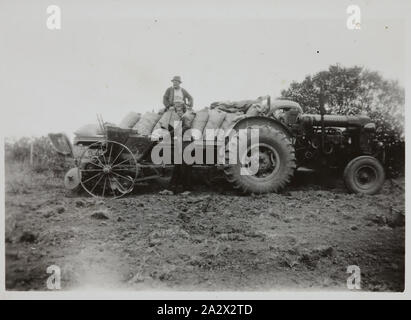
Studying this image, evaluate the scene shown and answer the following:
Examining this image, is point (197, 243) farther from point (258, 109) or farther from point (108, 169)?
point (258, 109)

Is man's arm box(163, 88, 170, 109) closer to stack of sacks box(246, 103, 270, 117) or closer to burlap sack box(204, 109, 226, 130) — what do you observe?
burlap sack box(204, 109, 226, 130)

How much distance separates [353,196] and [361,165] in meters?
0.53

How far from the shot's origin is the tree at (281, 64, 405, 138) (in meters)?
5.20

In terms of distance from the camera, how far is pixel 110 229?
495cm

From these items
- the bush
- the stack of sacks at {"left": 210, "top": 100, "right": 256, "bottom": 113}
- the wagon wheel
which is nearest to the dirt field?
the bush

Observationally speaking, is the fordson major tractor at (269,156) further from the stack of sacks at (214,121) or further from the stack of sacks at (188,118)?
the stack of sacks at (188,118)

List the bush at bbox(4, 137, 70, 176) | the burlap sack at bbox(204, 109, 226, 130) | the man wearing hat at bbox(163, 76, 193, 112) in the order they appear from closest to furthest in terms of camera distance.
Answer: the bush at bbox(4, 137, 70, 176) → the man wearing hat at bbox(163, 76, 193, 112) → the burlap sack at bbox(204, 109, 226, 130)

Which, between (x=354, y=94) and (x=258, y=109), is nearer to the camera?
(x=354, y=94)

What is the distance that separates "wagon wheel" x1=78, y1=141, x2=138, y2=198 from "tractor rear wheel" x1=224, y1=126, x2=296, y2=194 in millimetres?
1429

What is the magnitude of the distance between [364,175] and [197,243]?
2927 mm

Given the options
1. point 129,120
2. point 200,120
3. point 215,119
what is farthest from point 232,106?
point 129,120

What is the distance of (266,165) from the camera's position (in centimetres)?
593

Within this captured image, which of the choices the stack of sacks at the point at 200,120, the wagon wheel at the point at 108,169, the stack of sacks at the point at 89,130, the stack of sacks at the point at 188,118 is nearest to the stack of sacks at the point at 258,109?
the stack of sacks at the point at 200,120

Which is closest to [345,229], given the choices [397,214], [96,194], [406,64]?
[397,214]
